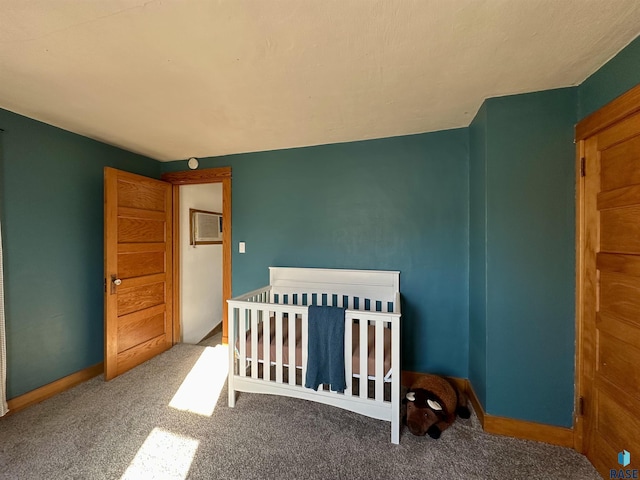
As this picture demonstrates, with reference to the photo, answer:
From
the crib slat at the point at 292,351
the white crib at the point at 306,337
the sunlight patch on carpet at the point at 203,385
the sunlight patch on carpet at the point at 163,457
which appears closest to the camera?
the sunlight patch on carpet at the point at 163,457

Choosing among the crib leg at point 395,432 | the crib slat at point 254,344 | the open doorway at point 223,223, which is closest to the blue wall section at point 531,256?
the crib leg at point 395,432

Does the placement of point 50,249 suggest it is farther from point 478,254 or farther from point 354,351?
point 478,254

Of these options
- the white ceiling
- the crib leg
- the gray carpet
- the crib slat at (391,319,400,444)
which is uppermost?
the white ceiling

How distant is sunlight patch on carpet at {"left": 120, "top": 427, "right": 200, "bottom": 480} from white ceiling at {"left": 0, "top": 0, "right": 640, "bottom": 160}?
217 cm

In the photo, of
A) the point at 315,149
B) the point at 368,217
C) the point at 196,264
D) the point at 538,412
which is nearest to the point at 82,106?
the point at 315,149

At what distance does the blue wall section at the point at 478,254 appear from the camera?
1765mm

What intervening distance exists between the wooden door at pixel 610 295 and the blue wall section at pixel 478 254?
19.1 inches

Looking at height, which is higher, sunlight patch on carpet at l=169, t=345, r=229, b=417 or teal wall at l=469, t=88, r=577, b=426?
teal wall at l=469, t=88, r=577, b=426

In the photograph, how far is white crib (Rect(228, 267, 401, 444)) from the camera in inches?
66.6

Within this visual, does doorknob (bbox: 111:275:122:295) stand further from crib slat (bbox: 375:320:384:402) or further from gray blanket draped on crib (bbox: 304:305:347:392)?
crib slat (bbox: 375:320:384:402)

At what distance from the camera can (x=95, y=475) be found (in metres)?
1.40

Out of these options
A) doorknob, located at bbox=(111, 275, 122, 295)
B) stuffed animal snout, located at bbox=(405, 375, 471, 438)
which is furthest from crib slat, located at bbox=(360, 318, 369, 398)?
doorknob, located at bbox=(111, 275, 122, 295)

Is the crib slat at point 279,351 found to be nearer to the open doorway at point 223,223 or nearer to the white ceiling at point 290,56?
the open doorway at point 223,223

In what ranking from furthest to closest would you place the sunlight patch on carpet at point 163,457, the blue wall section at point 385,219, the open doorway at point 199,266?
the open doorway at point 199,266
the blue wall section at point 385,219
the sunlight patch on carpet at point 163,457
